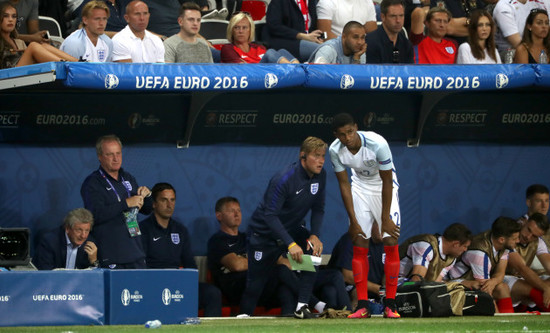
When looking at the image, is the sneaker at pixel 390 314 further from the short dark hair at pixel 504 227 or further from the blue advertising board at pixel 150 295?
the short dark hair at pixel 504 227

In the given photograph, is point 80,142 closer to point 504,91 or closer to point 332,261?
point 332,261

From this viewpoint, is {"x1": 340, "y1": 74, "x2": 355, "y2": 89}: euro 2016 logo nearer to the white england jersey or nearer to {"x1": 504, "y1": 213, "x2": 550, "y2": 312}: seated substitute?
the white england jersey

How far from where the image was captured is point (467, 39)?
11695 mm

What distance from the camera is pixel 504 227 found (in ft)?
33.0

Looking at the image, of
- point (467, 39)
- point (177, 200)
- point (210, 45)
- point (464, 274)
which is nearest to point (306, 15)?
point (210, 45)

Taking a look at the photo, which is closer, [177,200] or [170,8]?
[177,200]

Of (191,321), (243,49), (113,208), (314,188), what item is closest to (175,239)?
(113,208)

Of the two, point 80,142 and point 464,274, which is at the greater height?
point 80,142

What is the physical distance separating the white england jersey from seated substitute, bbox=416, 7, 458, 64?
8.55ft

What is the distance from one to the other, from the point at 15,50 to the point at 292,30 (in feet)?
10.2

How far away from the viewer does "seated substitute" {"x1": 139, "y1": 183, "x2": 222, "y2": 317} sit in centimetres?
943

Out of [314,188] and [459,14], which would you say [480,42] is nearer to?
[459,14]

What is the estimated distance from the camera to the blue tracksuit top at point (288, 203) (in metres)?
8.86

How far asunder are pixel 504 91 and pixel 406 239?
6.54 feet
